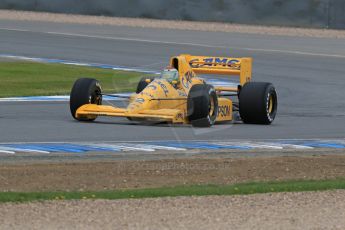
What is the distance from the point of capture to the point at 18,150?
12.2 m

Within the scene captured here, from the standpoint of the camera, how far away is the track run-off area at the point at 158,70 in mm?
13391

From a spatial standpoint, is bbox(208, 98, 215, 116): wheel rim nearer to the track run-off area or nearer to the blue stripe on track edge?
the track run-off area

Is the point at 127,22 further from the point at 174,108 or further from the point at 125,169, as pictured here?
the point at 125,169

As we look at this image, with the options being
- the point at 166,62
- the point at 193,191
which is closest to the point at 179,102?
the point at 193,191

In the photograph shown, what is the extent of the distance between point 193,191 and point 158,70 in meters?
14.1

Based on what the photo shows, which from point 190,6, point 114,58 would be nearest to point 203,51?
point 114,58

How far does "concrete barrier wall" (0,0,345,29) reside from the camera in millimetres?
32062

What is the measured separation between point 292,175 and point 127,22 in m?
24.8

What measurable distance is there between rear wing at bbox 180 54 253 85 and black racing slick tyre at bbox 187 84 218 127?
4.63 ft

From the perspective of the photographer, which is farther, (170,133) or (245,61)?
(245,61)

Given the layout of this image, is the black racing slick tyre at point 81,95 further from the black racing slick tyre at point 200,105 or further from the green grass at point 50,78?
the green grass at point 50,78

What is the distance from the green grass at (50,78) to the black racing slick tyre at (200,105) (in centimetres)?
471

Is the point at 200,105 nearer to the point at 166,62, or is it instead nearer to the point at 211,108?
the point at 211,108

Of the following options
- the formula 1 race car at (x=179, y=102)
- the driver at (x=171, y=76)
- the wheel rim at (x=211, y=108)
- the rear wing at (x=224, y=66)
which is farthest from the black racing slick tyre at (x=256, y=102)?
the driver at (x=171, y=76)
